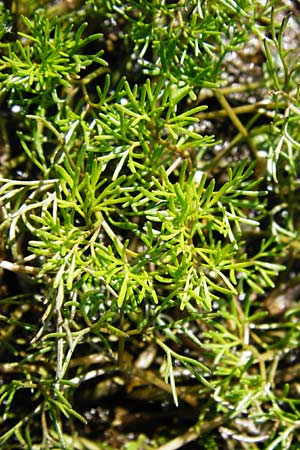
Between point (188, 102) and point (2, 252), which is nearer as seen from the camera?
point (2, 252)

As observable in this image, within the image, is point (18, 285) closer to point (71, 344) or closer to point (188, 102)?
point (71, 344)

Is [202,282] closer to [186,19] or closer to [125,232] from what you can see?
[125,232]

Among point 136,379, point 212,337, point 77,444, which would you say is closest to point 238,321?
point 212,337

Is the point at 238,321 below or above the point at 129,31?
below

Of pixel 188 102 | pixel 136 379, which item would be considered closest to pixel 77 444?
pixel 136 379

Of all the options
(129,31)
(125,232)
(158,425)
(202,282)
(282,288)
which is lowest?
(158,425)

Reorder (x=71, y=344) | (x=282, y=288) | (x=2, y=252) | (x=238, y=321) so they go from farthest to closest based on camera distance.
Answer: (x=282, y=288)
(x=238, y=321)
(x=2, y=252)
(x=71, y=344)

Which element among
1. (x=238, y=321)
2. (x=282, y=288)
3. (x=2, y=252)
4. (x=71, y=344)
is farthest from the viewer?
(x=282, y=288)
